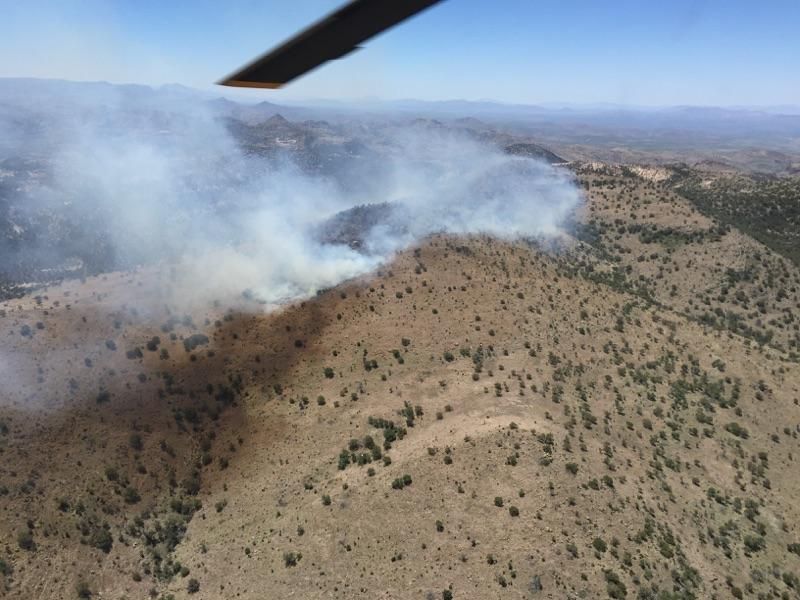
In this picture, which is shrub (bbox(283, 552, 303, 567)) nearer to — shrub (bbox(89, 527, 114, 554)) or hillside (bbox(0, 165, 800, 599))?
hillside (bbox(0, 165, 800, 599))

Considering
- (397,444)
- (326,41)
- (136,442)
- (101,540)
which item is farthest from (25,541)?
(326,41)

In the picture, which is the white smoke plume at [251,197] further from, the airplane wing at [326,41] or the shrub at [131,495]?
the airplane wing at [326,41]

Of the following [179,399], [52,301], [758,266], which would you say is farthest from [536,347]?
[758,266]

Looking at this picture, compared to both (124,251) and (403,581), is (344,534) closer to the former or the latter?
(403,581)

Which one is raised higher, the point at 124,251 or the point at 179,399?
the point at 179,399

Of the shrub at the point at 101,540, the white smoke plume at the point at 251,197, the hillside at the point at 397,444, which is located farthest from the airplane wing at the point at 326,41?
the white smoke plume at the point at 251,197

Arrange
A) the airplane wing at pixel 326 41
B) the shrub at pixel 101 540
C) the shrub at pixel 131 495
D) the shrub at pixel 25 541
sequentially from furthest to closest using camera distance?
1. the shrub at pixel 131 495
2. the shrub at pixel 101 540
3. the shrub at pixel 25 541
4. the airplane wing at pixel 326 41

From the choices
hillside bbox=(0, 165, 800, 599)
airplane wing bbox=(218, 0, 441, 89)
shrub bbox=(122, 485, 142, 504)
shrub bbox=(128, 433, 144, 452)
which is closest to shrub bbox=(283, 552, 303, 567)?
hillside bbox=(0, 165, 800, 599)

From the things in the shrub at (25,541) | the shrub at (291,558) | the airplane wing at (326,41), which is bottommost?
the shrub at (25,541)
